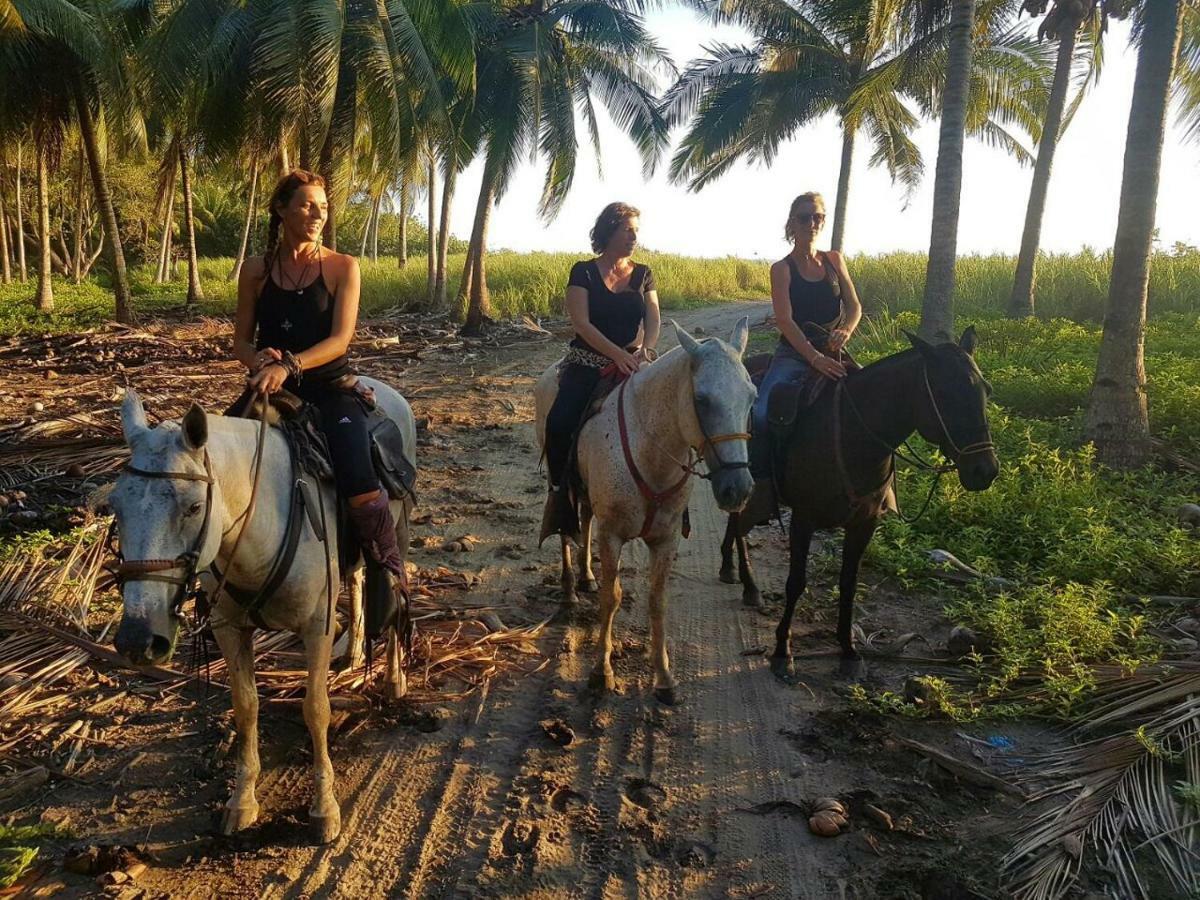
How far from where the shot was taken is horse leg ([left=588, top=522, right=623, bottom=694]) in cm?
397

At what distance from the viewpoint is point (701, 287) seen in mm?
24250

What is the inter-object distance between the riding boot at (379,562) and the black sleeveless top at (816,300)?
10.3ft

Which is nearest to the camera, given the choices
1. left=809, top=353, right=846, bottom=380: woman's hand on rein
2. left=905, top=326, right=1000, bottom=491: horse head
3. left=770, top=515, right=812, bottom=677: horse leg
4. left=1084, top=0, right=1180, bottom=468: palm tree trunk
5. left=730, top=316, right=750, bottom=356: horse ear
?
left=730, top=316, right=750, bottom=356: horse ear

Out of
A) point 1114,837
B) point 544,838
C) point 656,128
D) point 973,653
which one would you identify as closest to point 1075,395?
point 973,653

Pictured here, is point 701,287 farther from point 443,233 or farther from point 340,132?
point 340,132

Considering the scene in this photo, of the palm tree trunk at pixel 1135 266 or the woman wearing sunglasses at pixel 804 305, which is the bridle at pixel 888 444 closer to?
the woman wearing sunglasses at pixel 804 305

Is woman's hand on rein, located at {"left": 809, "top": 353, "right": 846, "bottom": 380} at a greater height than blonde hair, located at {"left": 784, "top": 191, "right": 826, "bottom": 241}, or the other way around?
blonde hair, located at {"left": 784, "top": 191, "right": 826, "bottom": 241}

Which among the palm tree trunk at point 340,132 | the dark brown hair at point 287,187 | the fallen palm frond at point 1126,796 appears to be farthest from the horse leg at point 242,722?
the palm tree trunk at point 340,132

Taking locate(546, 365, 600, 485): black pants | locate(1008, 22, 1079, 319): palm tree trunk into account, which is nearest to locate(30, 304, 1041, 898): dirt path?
locate(546, 365, 600, 485): black pants

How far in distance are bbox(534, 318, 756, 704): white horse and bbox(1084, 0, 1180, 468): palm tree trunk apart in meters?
5.55

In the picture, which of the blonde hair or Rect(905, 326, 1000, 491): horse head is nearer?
Rect(905, 326, 1000, 491): horse head

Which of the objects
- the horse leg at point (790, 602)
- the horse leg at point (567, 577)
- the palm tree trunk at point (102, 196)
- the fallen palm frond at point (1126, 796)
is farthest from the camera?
the palm tree trunk at point (102, 196)

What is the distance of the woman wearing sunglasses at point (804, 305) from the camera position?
477cm

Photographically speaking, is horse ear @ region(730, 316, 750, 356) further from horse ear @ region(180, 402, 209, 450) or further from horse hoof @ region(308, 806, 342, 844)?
horse hoof @ region(308, 806, 342, 844)
